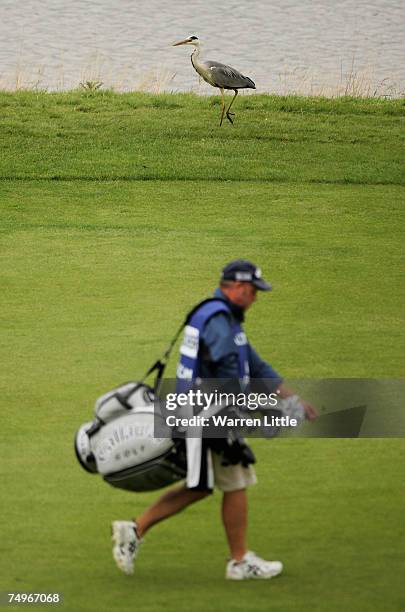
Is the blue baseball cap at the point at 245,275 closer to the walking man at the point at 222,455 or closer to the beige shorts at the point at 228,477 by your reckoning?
the walking man at the point at 222,455

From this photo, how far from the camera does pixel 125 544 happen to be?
7.14 metres

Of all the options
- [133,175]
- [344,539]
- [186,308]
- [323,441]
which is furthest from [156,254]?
[344,539]

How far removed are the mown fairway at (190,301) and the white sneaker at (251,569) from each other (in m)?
0.07

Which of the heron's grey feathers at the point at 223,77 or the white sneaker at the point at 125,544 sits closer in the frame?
the white sneaker at the point at 125,544

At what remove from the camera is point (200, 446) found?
685cm

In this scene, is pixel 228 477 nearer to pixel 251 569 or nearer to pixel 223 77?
pixel 251 569

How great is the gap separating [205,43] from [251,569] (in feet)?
91.0

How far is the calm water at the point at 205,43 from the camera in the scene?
29.0 metres

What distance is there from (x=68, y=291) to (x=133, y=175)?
540cm

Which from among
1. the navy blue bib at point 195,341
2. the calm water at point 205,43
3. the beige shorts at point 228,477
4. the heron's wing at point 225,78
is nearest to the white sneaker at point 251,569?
the beige shorts at point 228,477

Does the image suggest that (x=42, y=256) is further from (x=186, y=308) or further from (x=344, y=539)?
(x=344, y=539)

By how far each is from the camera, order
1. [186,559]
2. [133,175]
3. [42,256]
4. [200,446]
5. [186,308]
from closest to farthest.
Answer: [200,446]
[186,559]
[186,308]
[42,256]
[133,175]

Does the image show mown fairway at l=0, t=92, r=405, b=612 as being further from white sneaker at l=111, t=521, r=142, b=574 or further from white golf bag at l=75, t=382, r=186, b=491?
white golf bag at l=75, t=382, r=186, b=491

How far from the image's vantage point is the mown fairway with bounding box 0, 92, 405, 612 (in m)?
7.38
